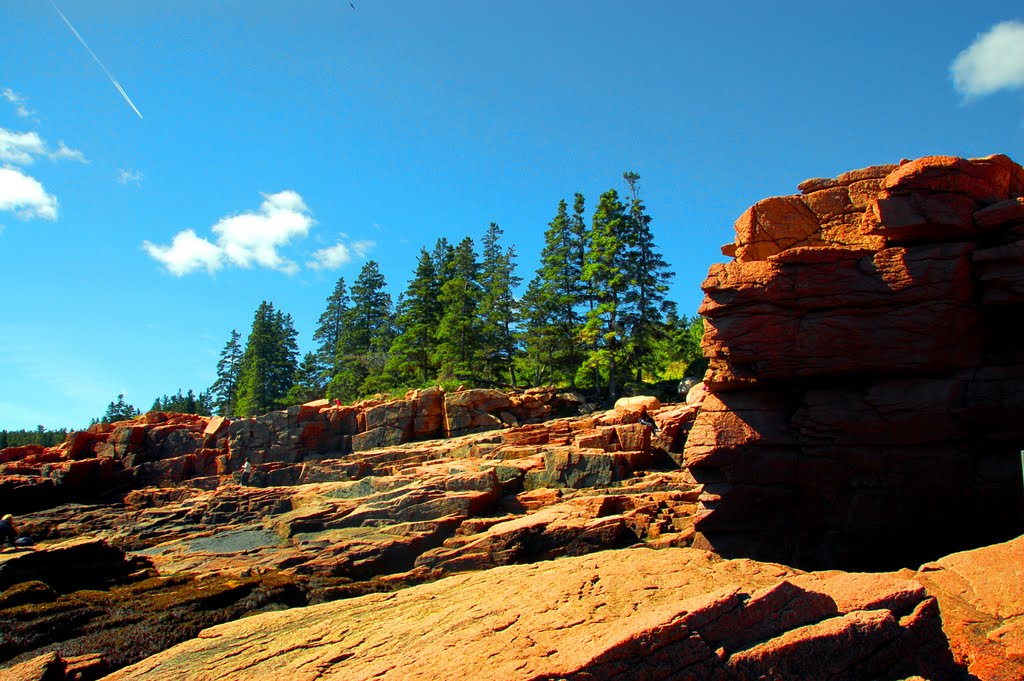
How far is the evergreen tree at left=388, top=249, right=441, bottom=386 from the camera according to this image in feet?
169

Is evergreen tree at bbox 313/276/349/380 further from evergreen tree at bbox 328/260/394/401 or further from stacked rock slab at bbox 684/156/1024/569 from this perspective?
stacked rock slab at bbox 684/156/1024/569

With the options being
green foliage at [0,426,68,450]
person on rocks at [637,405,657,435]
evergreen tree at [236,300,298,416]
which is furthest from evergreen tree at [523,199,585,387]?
green foliage at [0,426,68,450]

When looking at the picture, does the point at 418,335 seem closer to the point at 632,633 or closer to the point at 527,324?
the point at 527,324

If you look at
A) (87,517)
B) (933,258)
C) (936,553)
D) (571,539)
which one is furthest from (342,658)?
(87,517)

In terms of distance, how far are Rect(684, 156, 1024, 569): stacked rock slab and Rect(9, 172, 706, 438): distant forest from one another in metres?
22.7

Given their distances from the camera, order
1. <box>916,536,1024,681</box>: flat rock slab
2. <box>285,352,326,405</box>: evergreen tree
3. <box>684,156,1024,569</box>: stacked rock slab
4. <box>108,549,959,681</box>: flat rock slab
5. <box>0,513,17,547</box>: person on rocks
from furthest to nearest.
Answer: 1. <box>285,352,326,405</box>: evergreen tree
2. <box>0,513,17,547</box>: person on rocks
3. <box>684,156,1024,569</box>: stacked rock slab
4. <box>916,536,1024,681</box>: flat rock slab
5. <box>108,549,959,681</box>: flat rock slab

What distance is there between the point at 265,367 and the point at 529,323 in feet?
127

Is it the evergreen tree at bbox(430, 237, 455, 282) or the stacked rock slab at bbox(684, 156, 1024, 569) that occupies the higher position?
the evergreen tree at bbox(430, 237, 455, 282)

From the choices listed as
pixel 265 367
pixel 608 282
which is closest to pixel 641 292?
pixel 608 282

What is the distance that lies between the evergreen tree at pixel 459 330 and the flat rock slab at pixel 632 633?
3640 cm

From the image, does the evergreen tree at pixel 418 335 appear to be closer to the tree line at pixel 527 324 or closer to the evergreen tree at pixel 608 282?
the tree line at pixel 527 324

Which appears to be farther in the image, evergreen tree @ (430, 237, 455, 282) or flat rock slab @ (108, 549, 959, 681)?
evergreen tree @ (430, 237, 455, 282)

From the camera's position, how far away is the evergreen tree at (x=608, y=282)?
→ 1500 inches

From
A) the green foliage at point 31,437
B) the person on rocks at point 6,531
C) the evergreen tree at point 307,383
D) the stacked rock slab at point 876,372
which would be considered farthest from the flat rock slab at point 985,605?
the green foliage at point 31,437
